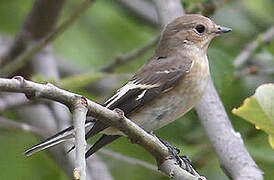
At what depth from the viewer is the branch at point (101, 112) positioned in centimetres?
213

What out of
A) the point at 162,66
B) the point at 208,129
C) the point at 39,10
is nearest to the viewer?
the point at 208,129

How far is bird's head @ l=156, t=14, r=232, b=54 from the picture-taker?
4379 millimetres

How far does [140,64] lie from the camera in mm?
5711

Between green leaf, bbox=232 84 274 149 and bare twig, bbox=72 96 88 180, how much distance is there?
0.58 meters

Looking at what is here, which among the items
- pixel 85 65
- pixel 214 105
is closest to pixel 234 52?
pixel 85 65

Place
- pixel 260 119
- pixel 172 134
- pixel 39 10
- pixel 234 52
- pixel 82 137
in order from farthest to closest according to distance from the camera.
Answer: pixel 234 52 → pixel 39 10 → pixel 172 134 → pixel 260 119 → pixel 82 137

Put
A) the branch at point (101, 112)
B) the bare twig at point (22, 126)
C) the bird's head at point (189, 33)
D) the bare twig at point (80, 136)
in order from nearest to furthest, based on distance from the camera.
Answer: the bare twig at point (80, 136)
the branch at point (101, 112)
the bird's head at point (189, 33)
the bare twig at point (22, 126)

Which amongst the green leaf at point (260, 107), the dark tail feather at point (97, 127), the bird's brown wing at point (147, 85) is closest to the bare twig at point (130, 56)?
the bird's brown wing at point (147, 85)

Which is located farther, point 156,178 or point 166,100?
point 156,178

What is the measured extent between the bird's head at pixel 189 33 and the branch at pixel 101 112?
1644mm

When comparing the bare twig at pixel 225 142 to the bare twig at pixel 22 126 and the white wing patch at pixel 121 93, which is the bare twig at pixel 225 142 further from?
the bare twig at pixel 22 126

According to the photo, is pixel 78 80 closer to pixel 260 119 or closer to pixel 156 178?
pixel 156 178

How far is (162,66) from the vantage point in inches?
166

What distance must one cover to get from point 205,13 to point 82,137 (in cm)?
247
